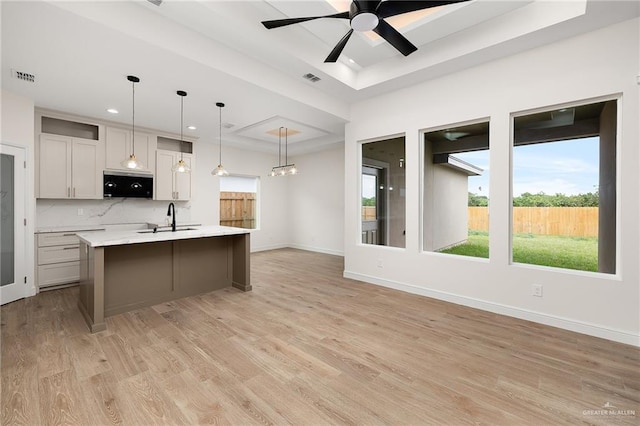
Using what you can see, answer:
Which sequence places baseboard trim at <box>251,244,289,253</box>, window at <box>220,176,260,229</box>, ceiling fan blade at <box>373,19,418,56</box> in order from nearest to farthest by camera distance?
ceiling fan blade at <box>373,19,418,56</box>
window at <box>220,176,260,229</box>
baseboard trim at <box>251,244,289,253</box>

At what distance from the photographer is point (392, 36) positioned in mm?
2549

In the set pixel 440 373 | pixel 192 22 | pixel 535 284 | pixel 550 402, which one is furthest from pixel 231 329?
pixel 535 284

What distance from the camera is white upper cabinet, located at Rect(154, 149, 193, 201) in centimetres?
562

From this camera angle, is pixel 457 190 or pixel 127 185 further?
pixel 127 185

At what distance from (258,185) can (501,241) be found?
619cm

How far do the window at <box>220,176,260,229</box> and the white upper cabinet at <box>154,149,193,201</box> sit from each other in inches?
48.1

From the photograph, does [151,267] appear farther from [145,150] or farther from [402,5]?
[402,5]

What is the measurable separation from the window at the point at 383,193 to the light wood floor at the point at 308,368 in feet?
4.85

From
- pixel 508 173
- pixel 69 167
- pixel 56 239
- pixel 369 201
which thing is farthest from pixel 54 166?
pixel 508 173

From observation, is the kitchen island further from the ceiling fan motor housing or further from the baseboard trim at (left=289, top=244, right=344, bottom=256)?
the baseboard trim at (left=289, top=244, right=344, bottom=256)

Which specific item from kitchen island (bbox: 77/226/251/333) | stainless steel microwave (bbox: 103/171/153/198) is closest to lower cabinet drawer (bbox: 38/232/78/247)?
stainless steel microwave (bbox: 103/171/153/198)

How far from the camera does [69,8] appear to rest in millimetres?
2244

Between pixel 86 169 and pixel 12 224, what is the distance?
1348 mm

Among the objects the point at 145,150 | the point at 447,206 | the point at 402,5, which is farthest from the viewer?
the point at 145,150
